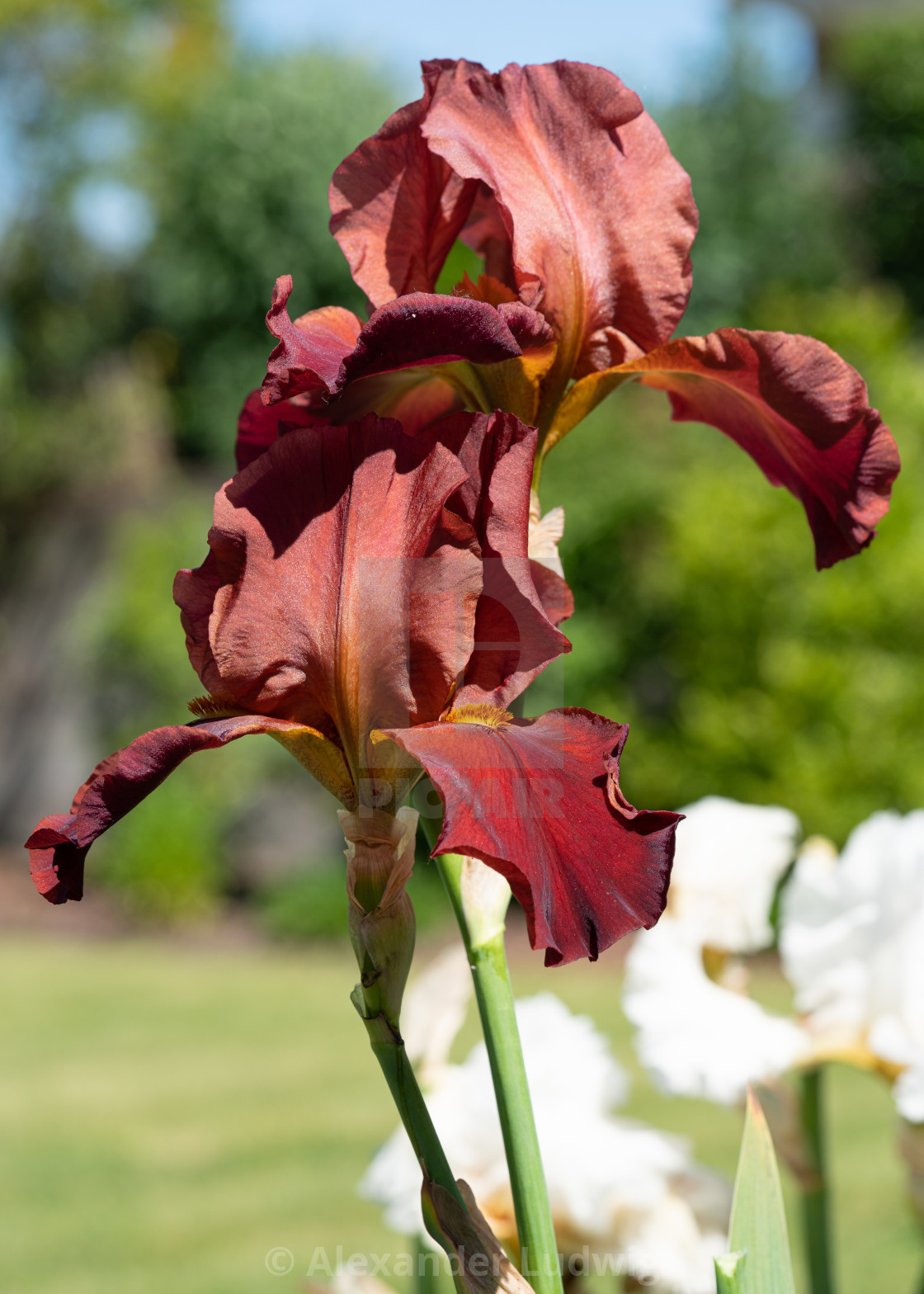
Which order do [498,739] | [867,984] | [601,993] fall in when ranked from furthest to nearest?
[601,993] → [867,984] → [498,739]

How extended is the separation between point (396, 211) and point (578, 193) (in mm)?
92

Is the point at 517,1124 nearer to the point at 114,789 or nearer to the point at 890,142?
the point at 114,789

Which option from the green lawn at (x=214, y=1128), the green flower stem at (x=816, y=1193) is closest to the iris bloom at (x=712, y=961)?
the green flower stem at (x=816, y=1193)

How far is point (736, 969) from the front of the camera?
0.88 meters

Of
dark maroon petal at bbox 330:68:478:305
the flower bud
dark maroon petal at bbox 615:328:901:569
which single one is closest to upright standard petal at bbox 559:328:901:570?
dark maroon petal at bbox 615:328:901:569

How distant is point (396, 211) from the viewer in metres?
0.64

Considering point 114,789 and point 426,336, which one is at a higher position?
point 426,336

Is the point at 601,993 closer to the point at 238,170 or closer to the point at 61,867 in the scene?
the point at 61,867

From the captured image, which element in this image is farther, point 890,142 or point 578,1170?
point 890,142

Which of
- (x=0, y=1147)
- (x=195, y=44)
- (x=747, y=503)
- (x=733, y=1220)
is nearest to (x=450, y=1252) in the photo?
(x=733, y=1220)

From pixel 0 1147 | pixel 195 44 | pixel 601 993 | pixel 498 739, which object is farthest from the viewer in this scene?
pixel 195 44

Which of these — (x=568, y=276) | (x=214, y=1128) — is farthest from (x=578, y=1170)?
(x=214, y=1128)

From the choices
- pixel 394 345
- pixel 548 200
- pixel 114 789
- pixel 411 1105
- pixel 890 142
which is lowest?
pixel 411 1105

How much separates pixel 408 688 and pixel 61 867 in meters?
0.16
